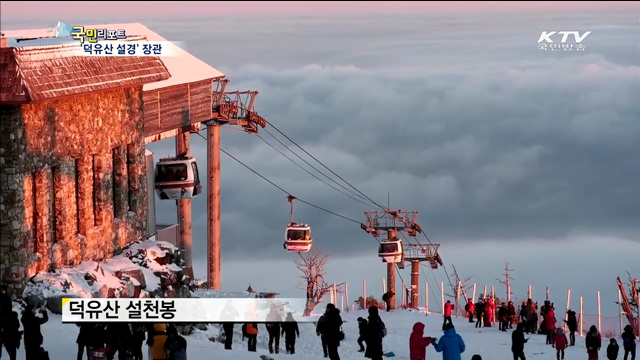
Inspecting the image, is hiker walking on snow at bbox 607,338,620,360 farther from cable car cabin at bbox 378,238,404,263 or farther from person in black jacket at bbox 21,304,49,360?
cable car cabin at bbox 378,238,404,263

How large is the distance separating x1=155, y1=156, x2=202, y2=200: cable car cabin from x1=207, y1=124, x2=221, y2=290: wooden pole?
32.0ft

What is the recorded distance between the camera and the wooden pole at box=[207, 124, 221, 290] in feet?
190

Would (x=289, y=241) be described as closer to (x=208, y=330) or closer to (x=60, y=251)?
(x=208, y=330)

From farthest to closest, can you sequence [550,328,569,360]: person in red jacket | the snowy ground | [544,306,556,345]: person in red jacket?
[544,306,556,345]: person in red jacket < [550,328,569,360]: person in red jacket < the snowy ground

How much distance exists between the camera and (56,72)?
33688 mm

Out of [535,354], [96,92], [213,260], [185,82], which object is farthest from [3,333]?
[213,260]

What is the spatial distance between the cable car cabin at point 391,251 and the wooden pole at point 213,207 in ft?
21.5

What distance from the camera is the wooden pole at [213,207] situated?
58.1 m

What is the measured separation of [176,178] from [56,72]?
1332 cm

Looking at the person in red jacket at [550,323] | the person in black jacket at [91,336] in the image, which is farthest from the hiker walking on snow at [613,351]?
the person in black jacket at [91,336]

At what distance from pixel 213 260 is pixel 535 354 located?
19587 mm

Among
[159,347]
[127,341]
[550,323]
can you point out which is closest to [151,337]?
[127,341]

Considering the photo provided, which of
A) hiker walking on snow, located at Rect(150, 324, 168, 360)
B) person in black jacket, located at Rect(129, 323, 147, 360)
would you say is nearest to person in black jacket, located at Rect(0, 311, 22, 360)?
person in black jacket, located at Rect(129, 323, 147, 360)

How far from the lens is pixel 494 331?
46750 mm
